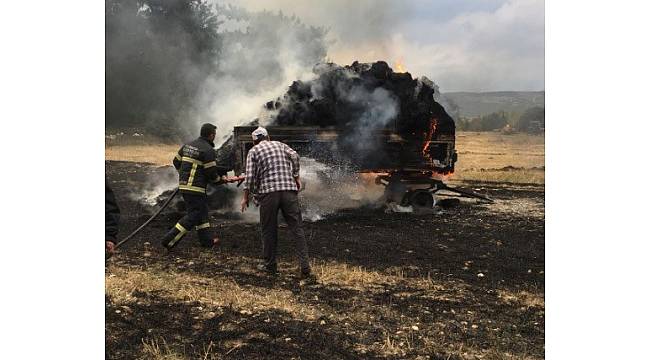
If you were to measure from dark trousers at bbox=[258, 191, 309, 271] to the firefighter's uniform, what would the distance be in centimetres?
94

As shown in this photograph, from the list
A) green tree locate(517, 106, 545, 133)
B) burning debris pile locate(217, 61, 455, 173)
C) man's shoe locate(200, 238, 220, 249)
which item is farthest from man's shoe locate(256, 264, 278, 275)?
green tree locate(517, 106, 545, 133)

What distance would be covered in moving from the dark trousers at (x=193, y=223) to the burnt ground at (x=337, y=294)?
0.53ft

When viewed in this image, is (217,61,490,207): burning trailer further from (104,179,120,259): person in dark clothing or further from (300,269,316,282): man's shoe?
(104,179,120,259): person in dark clothing

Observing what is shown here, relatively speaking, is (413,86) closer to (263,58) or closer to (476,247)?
(263,58)

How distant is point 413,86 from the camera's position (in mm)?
7504

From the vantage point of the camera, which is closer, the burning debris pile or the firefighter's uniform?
the firefighter's uniform

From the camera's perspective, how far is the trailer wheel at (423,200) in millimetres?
7996

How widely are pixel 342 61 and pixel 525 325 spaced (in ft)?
14.3

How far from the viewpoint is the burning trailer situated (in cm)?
740

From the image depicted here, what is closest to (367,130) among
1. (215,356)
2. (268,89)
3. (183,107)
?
(268,89)

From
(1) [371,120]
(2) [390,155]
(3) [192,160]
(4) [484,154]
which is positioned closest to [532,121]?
(4) [484,154]

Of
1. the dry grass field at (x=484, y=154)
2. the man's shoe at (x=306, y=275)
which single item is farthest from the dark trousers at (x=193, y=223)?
the man's shoe at (x=306, y=275)

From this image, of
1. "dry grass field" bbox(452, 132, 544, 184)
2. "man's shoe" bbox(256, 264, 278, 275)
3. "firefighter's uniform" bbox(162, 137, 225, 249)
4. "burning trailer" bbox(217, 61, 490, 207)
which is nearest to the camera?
"man's shoe" bbox(256, 264, 278, 275)

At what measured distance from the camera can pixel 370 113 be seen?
24.8 feet
